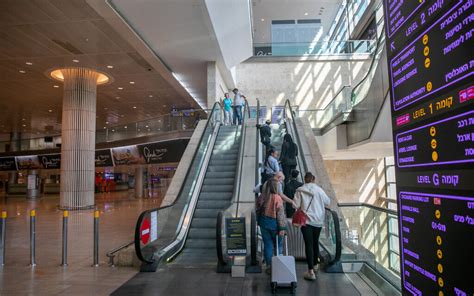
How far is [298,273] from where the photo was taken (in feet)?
19.2

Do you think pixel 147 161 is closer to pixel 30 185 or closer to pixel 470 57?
pixel 30 185

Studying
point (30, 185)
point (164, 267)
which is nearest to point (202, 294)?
point (164, 267)

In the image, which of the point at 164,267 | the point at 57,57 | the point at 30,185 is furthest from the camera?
the point at 30,185

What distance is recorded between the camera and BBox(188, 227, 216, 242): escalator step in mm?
7781

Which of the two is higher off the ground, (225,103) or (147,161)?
(225,103)

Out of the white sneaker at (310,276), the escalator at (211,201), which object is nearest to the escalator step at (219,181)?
the escalator at (211,201)

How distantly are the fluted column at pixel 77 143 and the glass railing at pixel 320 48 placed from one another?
11953 millimetres

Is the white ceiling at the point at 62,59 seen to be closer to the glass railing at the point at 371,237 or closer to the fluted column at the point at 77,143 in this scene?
the fluted column at the point at 77,143

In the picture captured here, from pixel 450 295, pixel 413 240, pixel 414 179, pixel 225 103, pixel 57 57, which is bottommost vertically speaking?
pixel 450 295

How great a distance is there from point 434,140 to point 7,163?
103ft

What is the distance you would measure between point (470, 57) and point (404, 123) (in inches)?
24.4

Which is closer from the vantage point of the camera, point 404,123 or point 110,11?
point 404,123

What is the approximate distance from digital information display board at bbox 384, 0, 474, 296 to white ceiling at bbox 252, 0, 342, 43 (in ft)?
93.4

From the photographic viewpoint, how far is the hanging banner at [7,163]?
2662 centimetres
